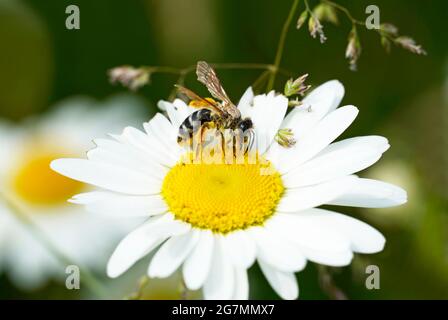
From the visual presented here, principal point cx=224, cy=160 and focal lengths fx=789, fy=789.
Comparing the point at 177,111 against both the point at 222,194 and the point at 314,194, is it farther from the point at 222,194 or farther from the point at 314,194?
the point at 314,194

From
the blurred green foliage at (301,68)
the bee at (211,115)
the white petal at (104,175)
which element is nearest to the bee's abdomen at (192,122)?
the bee at (211,115)

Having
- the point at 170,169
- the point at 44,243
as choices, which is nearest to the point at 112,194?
the point at 170,169

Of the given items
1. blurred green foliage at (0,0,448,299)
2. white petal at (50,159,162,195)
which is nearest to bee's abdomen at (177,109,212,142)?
white petal at (50,159,162,195)

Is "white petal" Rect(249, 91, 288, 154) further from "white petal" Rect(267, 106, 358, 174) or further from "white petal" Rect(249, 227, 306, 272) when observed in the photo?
"white petal" Rect(249, 227, 306, 272)

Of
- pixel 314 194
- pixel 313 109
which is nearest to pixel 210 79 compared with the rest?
pixel 313 109

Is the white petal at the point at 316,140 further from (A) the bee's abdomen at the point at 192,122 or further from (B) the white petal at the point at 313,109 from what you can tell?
(A) the bee's abdomen at the point at 192,122
